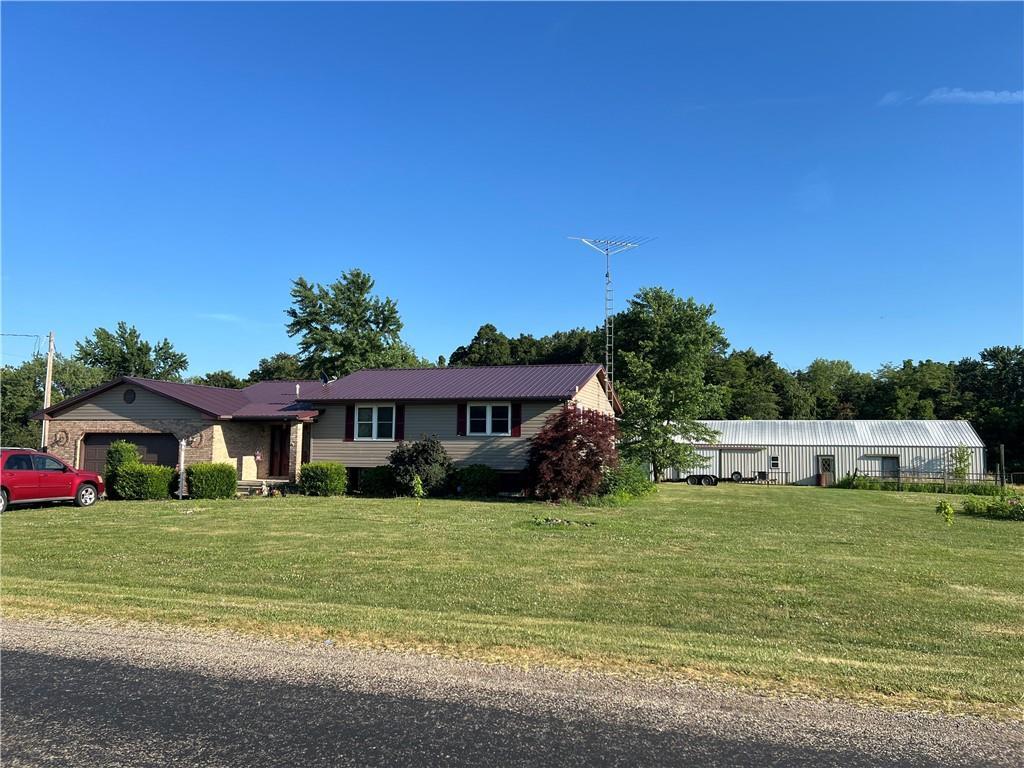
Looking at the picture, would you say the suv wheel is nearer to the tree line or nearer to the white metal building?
the tree line

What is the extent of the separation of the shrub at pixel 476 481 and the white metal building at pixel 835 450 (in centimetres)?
2009

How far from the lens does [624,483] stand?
22281 mm

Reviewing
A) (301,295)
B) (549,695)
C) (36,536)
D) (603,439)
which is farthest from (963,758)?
(301,295)

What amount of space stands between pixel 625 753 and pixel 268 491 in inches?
852

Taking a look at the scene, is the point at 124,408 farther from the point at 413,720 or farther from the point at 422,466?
the point at 413,720

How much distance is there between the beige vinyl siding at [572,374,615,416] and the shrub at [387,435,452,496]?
5322 mm

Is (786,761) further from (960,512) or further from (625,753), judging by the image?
(960,512)

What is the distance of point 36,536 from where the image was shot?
40.1 ft

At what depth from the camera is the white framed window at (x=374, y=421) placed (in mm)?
25484

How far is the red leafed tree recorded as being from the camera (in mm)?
20844

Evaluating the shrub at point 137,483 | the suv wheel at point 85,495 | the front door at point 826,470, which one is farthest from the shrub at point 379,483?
the front door at point 826,470

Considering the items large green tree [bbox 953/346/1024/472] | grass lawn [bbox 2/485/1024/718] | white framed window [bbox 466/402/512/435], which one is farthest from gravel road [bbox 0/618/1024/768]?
large green tree [bbox 953/346/1024/472]

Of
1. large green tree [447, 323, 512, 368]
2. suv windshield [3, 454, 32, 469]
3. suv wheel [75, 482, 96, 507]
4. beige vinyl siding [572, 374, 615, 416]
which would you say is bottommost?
suv wheel [75, 482, 96, 507]

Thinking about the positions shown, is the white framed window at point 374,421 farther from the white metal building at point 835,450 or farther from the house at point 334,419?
the white metal building at point 835,450
